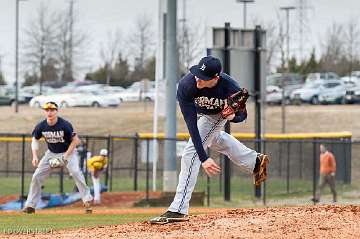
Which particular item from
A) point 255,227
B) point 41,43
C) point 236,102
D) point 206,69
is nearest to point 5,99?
point 41,43

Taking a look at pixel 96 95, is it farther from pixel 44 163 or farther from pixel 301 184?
pixel 44 163

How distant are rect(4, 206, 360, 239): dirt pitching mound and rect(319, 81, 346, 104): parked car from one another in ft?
168

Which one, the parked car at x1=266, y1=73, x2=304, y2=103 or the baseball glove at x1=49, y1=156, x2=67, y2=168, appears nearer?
the baseball glove at x1=49, y1=156, x2=67, y2=168

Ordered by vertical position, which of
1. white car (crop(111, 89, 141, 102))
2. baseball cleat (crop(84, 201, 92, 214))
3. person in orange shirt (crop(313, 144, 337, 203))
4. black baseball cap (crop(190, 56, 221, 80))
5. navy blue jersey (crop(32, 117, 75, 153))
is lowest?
baseball cleat (crop(84, 201, 92, 214))

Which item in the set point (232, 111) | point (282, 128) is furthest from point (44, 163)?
point (282, 128)

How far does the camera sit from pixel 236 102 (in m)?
10.9

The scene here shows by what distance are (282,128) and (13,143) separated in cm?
2219

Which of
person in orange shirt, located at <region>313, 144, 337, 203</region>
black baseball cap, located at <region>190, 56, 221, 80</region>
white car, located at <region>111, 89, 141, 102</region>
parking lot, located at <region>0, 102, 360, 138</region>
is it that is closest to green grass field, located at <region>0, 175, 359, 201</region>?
person in orange shirt, located at <region>313, 144, 337, 203</region>

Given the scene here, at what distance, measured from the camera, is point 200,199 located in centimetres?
2614

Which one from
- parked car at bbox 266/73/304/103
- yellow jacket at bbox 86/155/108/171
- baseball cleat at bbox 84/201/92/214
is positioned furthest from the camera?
parked car at bbox 266/73/304/103

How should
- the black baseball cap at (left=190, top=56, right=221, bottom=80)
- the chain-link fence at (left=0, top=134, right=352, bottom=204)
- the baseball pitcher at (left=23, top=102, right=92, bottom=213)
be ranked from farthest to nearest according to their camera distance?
1. the chain-link fence at (left=0, top=134, right=352, bottom=204)
2. the baseball pitcher at (left=23, top=102, right=92, bottom=213)
3. the black baseball cap at (left=190, top=56, right=221, bottom=80)

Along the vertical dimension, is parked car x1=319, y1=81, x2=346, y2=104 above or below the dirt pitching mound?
above

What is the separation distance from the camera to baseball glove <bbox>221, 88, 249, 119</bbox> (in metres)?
10.9

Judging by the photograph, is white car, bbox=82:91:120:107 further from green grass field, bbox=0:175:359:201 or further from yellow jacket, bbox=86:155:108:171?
yellow jacket, bbox=86:155:108:171
